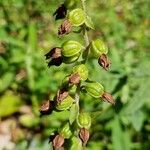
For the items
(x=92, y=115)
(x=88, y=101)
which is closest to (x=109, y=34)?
(x=88, y=101)

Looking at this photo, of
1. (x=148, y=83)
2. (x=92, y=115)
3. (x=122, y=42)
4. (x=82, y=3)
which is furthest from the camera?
(x=122, y=42)

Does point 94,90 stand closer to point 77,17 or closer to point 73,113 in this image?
point 73,113

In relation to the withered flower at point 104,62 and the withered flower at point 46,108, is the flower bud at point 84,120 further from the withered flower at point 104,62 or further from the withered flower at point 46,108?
the withered flower at point 104,62

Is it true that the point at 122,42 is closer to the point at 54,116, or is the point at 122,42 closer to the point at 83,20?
the point at 54,116

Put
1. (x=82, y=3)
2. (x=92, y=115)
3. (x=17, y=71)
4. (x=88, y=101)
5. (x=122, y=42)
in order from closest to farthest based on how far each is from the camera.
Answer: (x=82, y=3) → (x=92, y=115) → (x=88, y=101) → (x=17, y=71) → (x=122, y=42)

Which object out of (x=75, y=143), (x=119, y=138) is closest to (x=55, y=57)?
(x=75, y=143)

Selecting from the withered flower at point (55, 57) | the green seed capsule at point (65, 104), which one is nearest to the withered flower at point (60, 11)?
the withered flower at point (55, 57)
